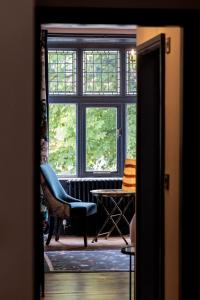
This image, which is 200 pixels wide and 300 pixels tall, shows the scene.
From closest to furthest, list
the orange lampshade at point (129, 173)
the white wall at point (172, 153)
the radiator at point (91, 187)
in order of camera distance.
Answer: the white wall at point (172, 153) < the orange lampshade at point (129, 173) < the radiator at point (91, 187)

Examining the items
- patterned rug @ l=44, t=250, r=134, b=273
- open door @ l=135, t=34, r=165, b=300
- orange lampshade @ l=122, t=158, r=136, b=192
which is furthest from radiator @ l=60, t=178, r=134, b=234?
open door @ l=135, t=34, r=165, b=300

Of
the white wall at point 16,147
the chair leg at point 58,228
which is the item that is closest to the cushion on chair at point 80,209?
the chair leg at point 58,228

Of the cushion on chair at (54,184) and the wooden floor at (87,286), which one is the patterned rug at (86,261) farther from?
the cushion on chair at (54,184)

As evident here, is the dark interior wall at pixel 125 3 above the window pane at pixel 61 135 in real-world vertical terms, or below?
above

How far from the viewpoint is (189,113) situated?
400cm

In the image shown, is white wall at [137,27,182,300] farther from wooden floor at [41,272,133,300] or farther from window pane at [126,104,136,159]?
window pane at [126,104,136,159]

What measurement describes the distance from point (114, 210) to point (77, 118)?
146 cm

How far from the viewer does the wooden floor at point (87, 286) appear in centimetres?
569

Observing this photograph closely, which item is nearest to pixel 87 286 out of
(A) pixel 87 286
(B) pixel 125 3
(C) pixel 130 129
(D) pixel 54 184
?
(A) pixel 87 286

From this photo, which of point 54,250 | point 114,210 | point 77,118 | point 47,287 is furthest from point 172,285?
point 77,118

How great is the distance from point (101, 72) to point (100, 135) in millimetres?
913

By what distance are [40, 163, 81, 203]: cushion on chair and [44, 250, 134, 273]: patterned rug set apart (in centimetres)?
88

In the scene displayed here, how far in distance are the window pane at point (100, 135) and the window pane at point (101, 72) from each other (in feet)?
0.91

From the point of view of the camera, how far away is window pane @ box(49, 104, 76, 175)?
9.27m
